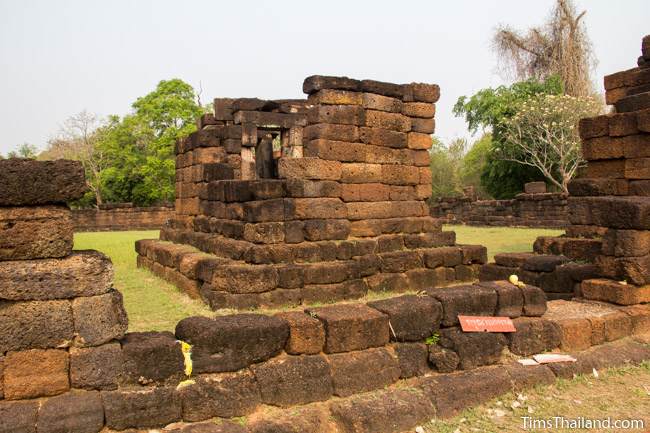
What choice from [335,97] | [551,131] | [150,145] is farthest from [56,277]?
[150,145]

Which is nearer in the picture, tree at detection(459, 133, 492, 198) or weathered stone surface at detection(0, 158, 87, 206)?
weathered stone surface at detection(0, 158, 87, 206)

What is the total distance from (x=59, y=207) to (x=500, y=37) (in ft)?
138

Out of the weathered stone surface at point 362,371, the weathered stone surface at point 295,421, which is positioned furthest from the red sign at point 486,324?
the weathered stone surface at point 295,421

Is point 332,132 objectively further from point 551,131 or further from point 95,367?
point 551,131

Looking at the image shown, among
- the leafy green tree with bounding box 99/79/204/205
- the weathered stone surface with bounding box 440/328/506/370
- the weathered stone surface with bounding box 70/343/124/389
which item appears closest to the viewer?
the weathered stone surface with bounding box 70/343/124/389

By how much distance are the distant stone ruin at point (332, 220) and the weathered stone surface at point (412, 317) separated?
12.7 feet

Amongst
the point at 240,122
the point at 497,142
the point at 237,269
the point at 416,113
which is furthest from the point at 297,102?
the point at 497,142

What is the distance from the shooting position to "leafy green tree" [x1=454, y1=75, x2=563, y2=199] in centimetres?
3616

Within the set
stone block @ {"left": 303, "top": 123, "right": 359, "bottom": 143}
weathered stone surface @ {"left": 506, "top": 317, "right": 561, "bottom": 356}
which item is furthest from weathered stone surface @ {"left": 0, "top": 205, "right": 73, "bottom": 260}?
stone block @ {"left": 303, "top": 123, "right": 359, "bottom": 143}

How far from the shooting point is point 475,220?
29.4 metres

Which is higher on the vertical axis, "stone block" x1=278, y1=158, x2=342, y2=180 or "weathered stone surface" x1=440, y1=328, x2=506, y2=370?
"stone block" x1=278, y1=158, x2=342, y2=180

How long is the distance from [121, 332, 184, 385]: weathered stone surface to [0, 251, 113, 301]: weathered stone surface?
52 centimetres

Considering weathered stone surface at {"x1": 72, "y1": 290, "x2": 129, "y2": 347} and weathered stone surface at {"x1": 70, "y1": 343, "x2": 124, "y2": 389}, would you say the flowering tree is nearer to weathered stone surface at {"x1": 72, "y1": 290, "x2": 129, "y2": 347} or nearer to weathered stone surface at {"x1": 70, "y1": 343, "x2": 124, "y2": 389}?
weathered stone surface at {"x1": 72, "y1": 290, "x2": 129, "y2": 347}

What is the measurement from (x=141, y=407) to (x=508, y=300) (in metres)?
3.91
